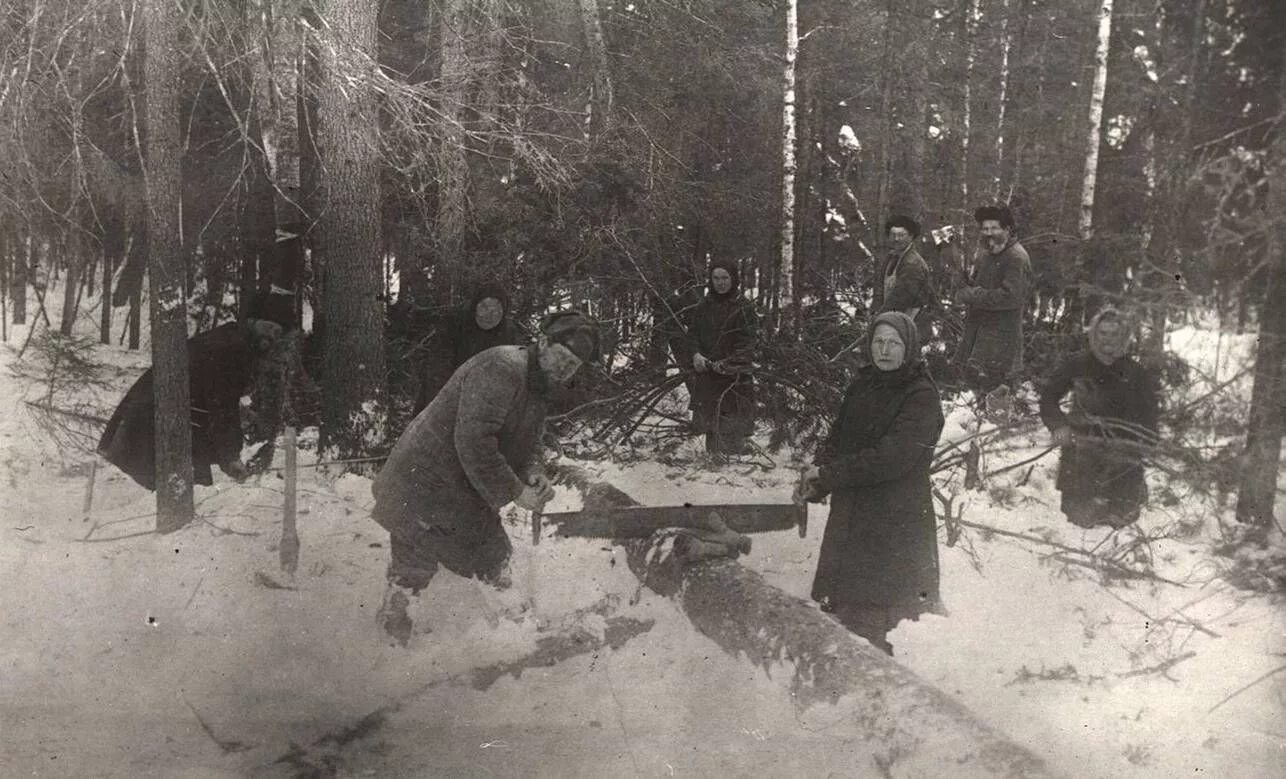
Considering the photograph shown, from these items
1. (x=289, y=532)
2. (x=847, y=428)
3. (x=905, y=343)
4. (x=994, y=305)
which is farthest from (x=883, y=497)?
(x=289, y=532)

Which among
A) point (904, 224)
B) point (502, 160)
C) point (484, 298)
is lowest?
point (484, 298)

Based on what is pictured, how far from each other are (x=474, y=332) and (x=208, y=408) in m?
1.47

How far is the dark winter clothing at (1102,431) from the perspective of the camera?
3.86 metres

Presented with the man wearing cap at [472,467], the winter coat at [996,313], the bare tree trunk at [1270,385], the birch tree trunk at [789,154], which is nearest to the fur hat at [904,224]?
the winter coat at [996,313]

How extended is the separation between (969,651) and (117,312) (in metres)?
4.29

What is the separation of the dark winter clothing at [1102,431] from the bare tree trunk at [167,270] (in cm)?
420

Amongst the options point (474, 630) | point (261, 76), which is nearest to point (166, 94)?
point (261, 76)

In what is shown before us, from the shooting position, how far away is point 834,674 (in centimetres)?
346

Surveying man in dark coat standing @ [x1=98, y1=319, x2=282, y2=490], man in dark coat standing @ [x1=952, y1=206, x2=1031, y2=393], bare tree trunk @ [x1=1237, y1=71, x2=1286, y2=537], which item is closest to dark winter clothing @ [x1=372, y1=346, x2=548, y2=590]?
man in dark coat standing @ [x1=98, y1=319, x2=282, y2=490]

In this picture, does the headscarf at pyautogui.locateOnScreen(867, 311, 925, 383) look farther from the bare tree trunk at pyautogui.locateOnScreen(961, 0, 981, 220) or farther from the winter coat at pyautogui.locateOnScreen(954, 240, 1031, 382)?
the bare tree trunk at pyautogui.locateOnScreen(961, 0, 981, 220)

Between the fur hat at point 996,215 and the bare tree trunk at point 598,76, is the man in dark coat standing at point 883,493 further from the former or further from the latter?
the bare tree trunk at point 598,76

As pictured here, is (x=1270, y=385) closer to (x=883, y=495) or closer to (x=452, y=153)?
(x=883, y=495)

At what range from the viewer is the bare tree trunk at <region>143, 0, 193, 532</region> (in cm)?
427

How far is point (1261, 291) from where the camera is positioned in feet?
11.7
